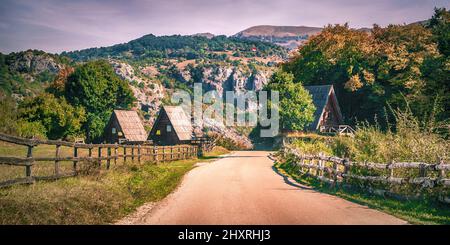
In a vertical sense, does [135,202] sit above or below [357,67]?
below

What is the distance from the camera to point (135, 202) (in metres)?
11.0

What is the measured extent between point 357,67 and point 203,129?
40351mm

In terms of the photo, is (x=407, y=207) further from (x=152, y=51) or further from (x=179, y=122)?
(x=152, y=51)

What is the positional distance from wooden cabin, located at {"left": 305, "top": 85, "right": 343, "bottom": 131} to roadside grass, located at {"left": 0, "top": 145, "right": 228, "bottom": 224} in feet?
118

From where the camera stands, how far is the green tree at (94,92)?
2402 inches

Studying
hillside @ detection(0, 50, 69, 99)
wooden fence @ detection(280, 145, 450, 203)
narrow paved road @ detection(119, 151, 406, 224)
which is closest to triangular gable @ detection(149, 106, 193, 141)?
wooden fence @ detection(280, 145, 450, 203)

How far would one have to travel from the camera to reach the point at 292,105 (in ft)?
133

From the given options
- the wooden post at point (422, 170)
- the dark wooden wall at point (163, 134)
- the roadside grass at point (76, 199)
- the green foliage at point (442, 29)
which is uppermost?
the green foliage at point (442, 29)

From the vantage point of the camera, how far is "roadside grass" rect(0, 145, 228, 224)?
24.5 feet

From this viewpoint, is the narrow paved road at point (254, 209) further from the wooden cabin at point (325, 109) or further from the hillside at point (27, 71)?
the hillside at point (27, 71)

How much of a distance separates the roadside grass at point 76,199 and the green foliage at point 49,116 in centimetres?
3793

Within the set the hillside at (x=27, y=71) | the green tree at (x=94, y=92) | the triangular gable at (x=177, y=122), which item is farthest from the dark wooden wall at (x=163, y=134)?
the hillside at (x=27, y=71)
